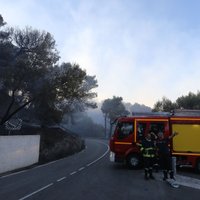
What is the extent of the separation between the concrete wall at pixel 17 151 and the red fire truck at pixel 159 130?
215 inches

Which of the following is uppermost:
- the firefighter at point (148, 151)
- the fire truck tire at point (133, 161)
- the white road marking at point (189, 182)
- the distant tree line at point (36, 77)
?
→ the distant tree line at point (36, 77)

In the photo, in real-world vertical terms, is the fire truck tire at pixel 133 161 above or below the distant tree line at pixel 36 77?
below

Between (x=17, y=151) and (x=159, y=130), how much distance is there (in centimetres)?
831

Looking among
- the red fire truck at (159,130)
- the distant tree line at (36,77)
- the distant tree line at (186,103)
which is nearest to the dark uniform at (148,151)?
the red fire truck at (159,130)

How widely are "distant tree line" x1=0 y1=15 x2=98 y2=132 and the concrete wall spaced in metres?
12.0

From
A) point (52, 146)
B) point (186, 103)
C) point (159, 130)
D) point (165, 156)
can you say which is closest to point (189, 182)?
point (165, 156)

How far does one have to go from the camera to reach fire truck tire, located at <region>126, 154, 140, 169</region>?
23344 millimetres

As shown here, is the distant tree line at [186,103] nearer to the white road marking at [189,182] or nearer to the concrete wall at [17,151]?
the concrete wall at [17,151]

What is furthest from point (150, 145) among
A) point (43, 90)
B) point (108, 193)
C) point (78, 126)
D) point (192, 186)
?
point (78, 126)

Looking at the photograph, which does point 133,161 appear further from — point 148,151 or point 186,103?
point 186,103

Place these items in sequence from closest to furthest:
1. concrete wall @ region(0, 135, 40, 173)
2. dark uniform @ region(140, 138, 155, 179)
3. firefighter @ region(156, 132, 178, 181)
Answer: firefighter @ region(156, 132, 178, 181), dark uniform @ region(140, 138, 155, 179), concrete wall @ region(0, 135, 40, 173)

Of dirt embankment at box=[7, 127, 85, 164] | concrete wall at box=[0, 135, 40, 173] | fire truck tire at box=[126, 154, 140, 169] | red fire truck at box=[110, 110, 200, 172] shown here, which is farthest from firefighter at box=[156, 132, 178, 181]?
dirt embankment at box=[7, 127, 85, 164]

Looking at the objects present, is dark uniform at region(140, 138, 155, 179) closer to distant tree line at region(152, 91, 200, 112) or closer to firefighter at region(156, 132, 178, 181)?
firefighter at region(156, 132, 178, 181)

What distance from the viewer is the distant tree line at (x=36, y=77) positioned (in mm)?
39188
